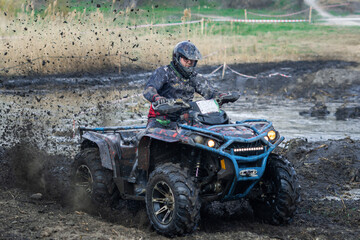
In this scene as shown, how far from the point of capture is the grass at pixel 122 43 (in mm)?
19406

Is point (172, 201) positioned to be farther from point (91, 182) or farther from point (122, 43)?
point (122, 43)

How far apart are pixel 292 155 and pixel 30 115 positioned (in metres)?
7.80

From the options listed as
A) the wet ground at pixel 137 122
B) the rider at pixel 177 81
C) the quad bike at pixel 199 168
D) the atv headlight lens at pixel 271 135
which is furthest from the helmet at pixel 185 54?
the wet ground at pixel 137 122

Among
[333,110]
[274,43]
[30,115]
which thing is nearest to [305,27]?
[274,43]

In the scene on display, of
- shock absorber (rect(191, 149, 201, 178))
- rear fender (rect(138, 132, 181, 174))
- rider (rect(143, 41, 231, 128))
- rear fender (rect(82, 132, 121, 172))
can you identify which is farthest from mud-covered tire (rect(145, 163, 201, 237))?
rear fender (rect(82, 132, 121, 172))

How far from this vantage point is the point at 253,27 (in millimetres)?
37094

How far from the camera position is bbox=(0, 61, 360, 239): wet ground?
670cm

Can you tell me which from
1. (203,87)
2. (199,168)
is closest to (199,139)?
(199,168)

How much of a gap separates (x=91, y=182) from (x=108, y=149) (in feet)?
1.99

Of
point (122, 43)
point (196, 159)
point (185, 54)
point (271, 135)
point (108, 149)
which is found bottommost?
point (108, 149)

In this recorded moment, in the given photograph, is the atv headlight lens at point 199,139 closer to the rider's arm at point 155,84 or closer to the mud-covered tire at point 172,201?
the mud-covered tire at point 172,201

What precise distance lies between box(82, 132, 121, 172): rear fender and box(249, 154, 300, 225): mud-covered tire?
1963 millimetres

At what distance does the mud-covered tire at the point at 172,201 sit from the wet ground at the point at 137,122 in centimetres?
26

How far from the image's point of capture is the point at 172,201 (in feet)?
21.2
